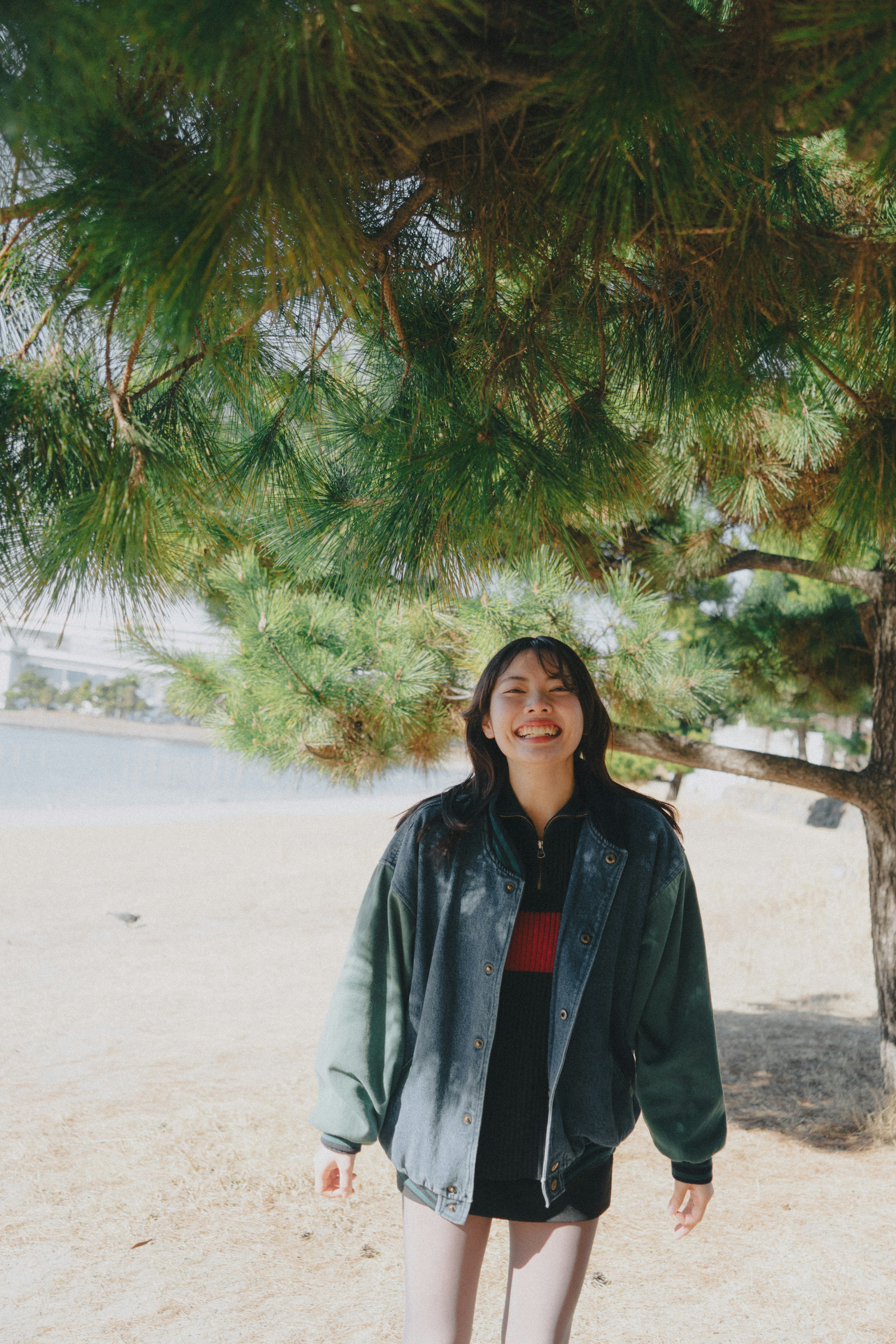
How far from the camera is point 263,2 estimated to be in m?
0.68

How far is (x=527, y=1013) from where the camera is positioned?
1.32 m

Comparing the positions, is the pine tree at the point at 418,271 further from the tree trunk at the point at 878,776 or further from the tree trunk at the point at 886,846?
the tree trunk at the point at 886,846

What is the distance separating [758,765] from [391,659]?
4.28 feet

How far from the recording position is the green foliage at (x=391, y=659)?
111 inches

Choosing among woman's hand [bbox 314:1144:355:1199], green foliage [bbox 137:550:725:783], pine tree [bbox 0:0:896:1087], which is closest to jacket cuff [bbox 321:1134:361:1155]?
woman's hand [bbox 314:1144:355:1199]

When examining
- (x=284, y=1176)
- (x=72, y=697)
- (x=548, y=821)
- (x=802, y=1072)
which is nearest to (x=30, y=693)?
(x=72, y=697)

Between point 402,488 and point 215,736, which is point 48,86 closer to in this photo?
point 402,488

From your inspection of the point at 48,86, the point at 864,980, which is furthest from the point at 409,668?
the point at 864,980

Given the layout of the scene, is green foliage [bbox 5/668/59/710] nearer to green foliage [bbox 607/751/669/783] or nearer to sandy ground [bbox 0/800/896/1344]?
green foliage [bbox 607/751/669/783]

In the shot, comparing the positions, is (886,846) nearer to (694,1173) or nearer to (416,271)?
(694,1173)

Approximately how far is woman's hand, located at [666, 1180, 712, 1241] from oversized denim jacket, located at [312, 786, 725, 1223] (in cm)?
5

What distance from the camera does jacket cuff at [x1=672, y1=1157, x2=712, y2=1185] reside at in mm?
1352

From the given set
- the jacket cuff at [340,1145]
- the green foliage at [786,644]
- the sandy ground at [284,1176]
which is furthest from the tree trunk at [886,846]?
the jacket cuff at [340,1145]

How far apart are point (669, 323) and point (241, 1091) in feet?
10.2
